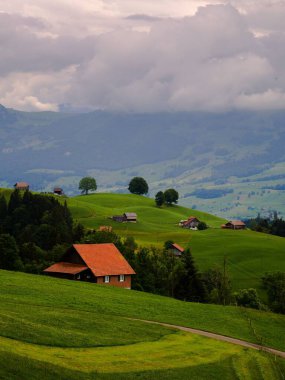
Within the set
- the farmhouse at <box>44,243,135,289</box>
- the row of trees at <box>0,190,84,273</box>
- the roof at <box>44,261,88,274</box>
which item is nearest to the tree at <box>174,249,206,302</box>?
the farmhouse at <box>44,243,135,289</box>

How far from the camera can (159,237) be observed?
193 metres

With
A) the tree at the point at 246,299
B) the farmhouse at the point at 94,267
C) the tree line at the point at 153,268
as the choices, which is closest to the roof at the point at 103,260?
the farmhouse at the point at 94,267

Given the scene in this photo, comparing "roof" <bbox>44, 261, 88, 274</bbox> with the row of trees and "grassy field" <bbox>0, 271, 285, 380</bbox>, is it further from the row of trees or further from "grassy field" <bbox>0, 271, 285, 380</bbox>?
"grassy field" <bbox>0, 271, 285, 380</bbox>

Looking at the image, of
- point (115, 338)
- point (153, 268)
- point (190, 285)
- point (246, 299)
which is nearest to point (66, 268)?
point (153, 268)

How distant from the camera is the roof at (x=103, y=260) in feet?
291

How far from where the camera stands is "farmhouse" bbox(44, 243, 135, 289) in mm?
88062

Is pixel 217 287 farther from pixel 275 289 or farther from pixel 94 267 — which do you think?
pixel 94 267

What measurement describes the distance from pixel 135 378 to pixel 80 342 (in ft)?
21.1

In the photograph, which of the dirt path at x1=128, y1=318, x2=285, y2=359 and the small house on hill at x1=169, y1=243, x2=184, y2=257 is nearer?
the dirt path at x1=128, y1=318, x2=285, y2=359

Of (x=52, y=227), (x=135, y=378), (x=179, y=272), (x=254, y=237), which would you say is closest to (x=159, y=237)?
(x=254, y=237)

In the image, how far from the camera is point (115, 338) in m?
45.5

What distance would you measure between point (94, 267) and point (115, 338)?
4326 centimetres

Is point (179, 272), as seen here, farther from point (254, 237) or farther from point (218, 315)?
point (254, 237)

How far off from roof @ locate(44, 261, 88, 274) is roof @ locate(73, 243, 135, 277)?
1242 millimetres
